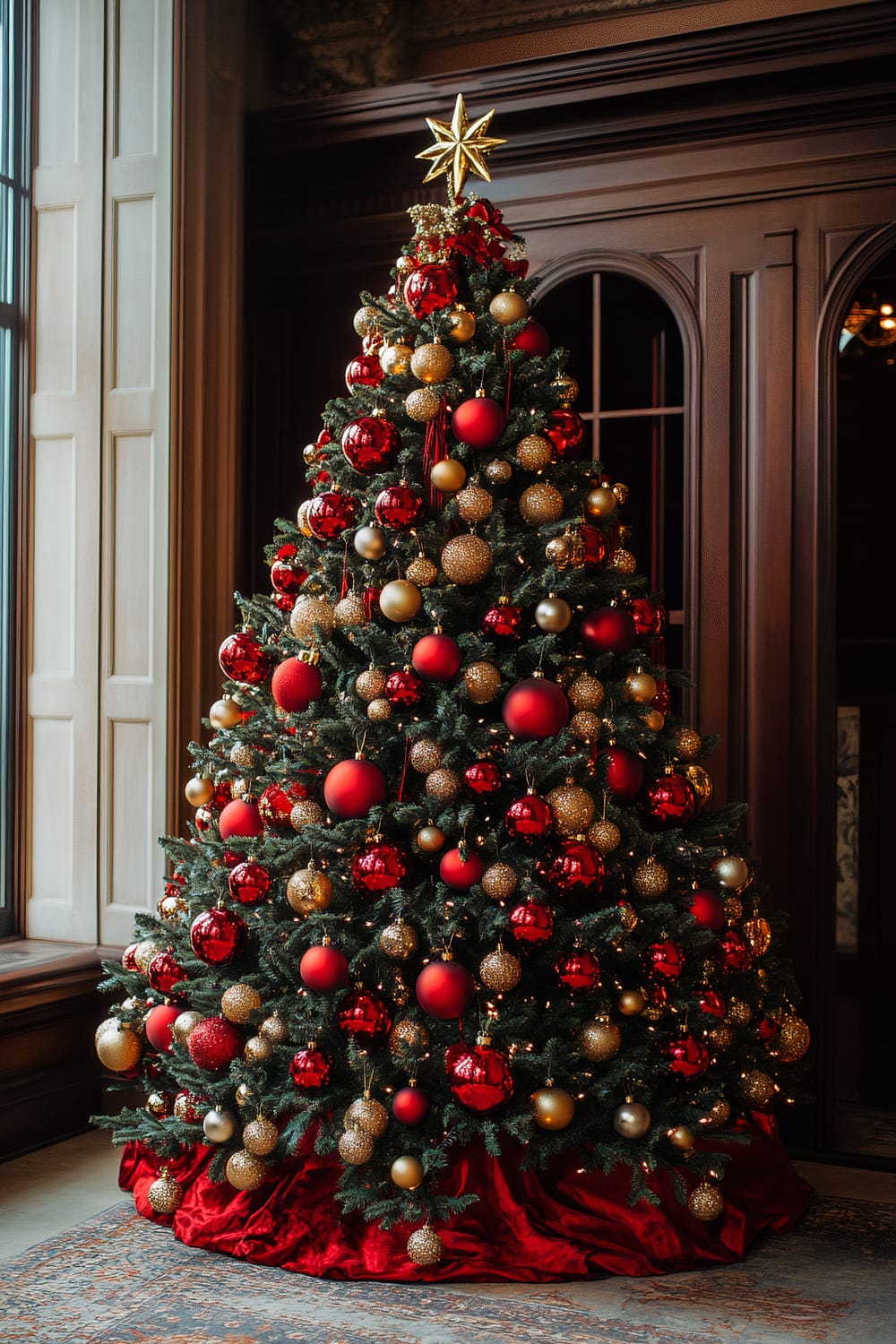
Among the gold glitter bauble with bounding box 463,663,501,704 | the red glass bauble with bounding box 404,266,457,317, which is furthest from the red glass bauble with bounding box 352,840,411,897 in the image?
the red glass bauble with bounding box 404,266,457,317

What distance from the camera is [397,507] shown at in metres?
2.67

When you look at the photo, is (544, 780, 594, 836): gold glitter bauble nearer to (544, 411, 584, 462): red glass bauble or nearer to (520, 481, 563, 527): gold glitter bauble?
(520, 481, 563, 527): gold glitter bauble

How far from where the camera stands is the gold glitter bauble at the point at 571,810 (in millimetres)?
2535

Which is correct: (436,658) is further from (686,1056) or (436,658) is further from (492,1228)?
(492,1228)

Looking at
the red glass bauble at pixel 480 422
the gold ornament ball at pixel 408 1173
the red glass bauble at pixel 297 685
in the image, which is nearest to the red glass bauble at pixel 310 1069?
the gold ornament ball at pixel 408 1173

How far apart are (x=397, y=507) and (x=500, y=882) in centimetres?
78

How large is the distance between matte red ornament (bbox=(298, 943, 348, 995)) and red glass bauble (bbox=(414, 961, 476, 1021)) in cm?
16

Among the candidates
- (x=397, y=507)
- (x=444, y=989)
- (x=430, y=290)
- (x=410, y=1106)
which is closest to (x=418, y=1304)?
(x=410, y=1106)

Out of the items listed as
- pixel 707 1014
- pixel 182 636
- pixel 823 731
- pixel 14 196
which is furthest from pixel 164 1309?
pixel 14 196

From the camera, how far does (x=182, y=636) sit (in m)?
3.69

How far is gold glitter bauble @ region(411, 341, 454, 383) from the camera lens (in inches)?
107

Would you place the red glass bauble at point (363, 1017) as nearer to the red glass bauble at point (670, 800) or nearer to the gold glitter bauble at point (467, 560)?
the red glass bauble at point (670, 800)

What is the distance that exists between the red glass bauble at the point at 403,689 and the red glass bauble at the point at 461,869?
316 mm

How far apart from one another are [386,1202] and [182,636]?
1763mm
